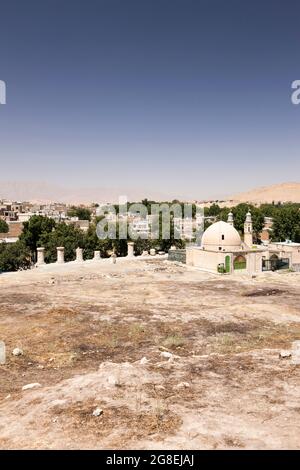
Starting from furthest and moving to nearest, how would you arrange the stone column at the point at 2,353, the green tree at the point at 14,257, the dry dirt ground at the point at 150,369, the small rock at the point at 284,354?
1. the green tree at the point at 14,257
2. the stone column at the point at 2,353
3. the small rock at the point at 284,354
4. the dry dirt ground at the point at 150,369

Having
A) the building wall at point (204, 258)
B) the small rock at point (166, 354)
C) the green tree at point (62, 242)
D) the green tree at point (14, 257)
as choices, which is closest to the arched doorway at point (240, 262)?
the building wall at point (204, 258)

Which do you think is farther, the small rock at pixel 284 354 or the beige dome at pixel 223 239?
the beige dome at pixel 223 239

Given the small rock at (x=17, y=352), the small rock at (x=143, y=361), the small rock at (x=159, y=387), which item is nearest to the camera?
the small rock at (x=159, y=387)

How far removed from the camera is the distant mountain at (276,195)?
17430 cm

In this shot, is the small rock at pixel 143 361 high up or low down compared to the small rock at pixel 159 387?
down

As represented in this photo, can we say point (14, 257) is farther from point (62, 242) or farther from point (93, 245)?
point (93, 245)

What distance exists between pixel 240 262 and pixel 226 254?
165cm

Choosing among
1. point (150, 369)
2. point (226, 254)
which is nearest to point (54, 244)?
point (226, 254)

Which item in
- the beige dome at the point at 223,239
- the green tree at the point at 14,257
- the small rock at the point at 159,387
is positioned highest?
the beige dome at the point at 223,239

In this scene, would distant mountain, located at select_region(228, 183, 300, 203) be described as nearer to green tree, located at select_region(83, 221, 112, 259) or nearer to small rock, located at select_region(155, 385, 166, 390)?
green tree, located at select_region(83, 221, 112, 259)

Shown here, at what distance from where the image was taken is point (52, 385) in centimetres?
1025

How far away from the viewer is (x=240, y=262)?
31234 millimetres

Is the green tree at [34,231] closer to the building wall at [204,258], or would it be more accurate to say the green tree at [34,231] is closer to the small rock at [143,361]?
the building wall at [204,258]
